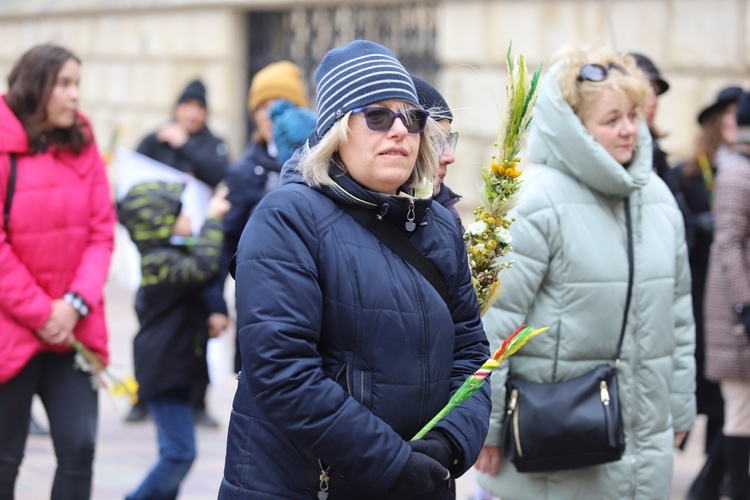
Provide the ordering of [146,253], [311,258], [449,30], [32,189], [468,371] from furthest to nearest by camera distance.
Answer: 1. [449,30]
2. [146,253]
3. [32,189]
4. [468,371]
5. [311,258]

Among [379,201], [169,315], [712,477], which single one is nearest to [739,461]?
[712,477]

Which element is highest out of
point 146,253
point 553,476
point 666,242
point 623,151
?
point 623,151

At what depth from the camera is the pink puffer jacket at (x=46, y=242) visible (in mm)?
4527

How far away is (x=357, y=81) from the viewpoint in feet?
9.73

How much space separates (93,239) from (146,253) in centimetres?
41

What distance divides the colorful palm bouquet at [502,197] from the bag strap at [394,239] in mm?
285

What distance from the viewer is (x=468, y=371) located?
3.13 metres

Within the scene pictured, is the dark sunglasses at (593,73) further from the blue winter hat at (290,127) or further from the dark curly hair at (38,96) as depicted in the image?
the dark curly hair at (38,96)

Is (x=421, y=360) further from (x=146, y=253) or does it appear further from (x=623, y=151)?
(x=146, y=253)

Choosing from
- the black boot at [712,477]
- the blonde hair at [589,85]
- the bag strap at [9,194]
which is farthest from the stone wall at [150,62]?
the blonde hair at [589,85]

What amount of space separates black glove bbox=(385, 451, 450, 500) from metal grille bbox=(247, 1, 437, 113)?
803 centimetres

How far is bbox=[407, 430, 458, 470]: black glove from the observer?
2863 millimetres

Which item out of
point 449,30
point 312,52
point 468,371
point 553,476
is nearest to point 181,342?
point 553,476

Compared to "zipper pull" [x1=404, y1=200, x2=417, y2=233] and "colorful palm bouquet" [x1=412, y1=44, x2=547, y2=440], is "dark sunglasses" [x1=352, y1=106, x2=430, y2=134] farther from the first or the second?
"colorful palm bouquet" [x1=412, y1=44, x2=547, y2=440]
